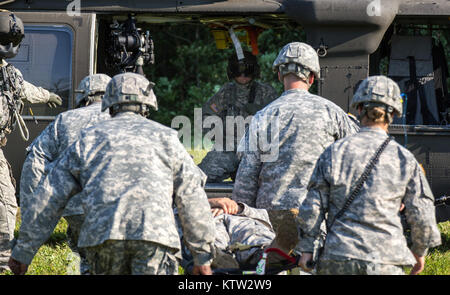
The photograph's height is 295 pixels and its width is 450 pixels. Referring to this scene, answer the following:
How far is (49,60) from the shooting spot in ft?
23.4

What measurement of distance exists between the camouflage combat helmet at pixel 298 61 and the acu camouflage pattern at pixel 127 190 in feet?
Result: 4.77

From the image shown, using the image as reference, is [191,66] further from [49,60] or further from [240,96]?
[49,60]

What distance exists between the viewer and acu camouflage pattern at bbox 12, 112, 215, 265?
13.1 ft

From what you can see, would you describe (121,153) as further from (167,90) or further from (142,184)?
(167,90)

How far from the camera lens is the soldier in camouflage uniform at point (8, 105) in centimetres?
645

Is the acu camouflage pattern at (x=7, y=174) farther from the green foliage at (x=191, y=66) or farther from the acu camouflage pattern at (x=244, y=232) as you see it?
the green foliage at (x=191, y=66)

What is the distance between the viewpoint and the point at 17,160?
7188 millimetres

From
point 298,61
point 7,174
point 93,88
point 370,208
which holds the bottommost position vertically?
point 7,174

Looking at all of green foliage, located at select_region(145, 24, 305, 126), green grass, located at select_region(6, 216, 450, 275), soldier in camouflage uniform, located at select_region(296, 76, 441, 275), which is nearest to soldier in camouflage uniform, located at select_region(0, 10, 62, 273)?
green grass, located at select_region(6, 216, 450, 275)

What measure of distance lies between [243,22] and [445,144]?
2.27 metres

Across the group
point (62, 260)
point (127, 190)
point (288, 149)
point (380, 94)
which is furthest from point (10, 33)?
point (380, 94)

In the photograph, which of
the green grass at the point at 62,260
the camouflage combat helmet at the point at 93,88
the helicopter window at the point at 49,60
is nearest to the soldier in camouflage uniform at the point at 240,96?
the helicopter window at the point at 49,60

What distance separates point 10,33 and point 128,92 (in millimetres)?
2610

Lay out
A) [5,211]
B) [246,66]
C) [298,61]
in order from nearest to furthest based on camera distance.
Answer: [298,61]
[5,211]
[246,66]
